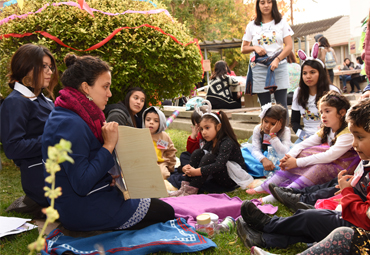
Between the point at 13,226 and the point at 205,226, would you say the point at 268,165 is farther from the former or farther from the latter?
the point at 13,226

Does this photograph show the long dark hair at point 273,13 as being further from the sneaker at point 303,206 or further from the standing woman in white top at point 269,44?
the sneaker at point 303,206

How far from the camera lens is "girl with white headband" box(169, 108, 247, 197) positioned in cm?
390

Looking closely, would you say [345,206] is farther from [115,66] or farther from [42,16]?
[42,16]

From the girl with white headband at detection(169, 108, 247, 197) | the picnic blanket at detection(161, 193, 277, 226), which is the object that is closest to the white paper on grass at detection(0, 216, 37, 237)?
the picnic blanket at detection(161, 193, 277, 226)

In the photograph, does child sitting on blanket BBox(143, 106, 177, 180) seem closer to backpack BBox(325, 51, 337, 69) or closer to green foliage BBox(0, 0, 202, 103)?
green foliage BBox(0, 0, 202, 103)

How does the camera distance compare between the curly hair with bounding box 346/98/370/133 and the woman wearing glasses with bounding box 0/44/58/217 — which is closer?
the curly hair with bounding box 346/98/370/133

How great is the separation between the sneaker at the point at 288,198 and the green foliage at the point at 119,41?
7.69 feet

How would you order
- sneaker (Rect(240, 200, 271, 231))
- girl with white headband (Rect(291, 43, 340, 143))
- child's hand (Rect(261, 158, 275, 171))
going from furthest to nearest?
girl with white headband (Rect(291, 43, 340, 143)) < child's hand (Rect(261, 158, 275, 171)) < sneaker (Rect(240, 200, 271, 231))

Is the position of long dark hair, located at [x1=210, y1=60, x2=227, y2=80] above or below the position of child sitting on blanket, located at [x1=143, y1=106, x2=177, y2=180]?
above

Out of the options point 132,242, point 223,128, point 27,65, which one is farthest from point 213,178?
point 27,65

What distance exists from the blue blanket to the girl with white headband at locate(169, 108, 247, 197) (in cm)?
137

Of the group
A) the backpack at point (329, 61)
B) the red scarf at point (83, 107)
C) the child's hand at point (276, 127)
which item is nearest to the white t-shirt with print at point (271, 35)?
the child's hand at point (276, 127)

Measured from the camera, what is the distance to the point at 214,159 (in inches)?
158

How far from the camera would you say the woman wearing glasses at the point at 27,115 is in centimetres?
310
